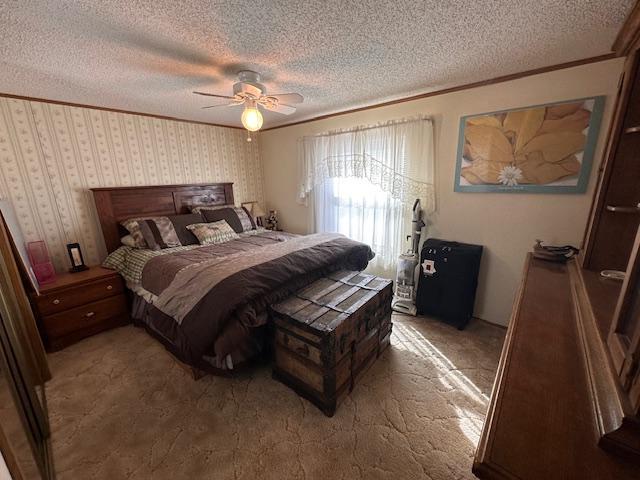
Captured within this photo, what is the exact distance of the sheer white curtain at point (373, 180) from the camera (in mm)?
2684

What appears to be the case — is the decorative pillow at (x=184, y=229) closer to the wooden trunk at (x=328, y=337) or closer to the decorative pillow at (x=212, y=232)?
the decorative pillow at (x=212, y=232)

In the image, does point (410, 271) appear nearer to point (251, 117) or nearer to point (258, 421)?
point (258, 421)

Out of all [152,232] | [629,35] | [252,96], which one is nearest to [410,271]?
[629,35]

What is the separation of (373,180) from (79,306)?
318cm

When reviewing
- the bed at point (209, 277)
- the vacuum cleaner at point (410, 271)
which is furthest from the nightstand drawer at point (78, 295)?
the vacuum cleaner at point (410, 271)

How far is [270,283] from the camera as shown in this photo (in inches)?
70.8

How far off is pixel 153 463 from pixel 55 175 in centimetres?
272

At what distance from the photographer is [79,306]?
2.30m

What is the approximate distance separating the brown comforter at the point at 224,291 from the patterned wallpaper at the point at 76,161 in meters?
1.11

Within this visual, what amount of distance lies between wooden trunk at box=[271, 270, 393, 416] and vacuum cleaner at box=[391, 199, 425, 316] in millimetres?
815

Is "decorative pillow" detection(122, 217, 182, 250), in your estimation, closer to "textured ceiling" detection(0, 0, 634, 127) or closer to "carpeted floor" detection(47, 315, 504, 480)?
"carpeted floor" detection(47, 315, 504, 480)

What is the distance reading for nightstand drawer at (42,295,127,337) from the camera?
2166 mm

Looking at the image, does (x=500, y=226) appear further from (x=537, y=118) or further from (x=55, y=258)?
(x=55, y=258)

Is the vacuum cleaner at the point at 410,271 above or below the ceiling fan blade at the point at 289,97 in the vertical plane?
below
